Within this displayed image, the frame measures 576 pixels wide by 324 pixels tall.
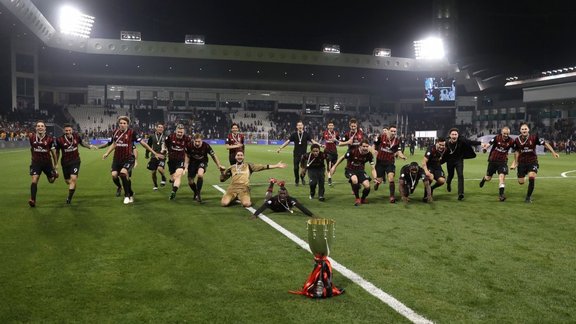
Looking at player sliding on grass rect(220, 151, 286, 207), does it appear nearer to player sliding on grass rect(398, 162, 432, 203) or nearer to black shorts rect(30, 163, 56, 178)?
player sliding on grass rect(398, 162, 432, 203)

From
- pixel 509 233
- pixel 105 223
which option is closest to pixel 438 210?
pixel 509 233

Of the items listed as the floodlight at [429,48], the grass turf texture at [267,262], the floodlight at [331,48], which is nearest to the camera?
the grass turf texture at [267,262]

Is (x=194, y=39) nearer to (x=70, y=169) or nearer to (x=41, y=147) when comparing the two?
(x=70, y=169)

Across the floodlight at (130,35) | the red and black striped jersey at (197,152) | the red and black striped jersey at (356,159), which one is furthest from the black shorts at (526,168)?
the floodlight at (130,35)

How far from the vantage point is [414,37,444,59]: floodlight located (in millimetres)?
65125

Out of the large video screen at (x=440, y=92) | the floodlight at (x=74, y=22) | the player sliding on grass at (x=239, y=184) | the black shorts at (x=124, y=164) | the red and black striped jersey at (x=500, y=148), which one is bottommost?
the player sliding on grass at (x=239, y=184)

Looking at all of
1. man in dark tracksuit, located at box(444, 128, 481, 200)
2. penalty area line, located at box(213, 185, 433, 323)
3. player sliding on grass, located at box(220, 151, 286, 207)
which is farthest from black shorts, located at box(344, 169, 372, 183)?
penalty area line, located at box(213, 185, 433, 323)

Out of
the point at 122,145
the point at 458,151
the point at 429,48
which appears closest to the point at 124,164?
the point at 122,145

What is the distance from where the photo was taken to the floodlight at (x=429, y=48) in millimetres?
65125

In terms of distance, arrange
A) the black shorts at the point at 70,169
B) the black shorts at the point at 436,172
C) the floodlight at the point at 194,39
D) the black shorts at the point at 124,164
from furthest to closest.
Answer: the floodlight at the point at 194,39 < the black shorts at the point at 436,172 < the black shorts at the point at 124,164 < the black shorts at the point at 70,169

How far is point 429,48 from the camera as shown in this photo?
6581 centimetres

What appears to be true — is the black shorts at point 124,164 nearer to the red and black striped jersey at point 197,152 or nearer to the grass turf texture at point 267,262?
the grass turf texture at point 267,262

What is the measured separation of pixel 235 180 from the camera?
1111 cm

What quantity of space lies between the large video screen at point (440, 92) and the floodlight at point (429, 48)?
12.1 meters
